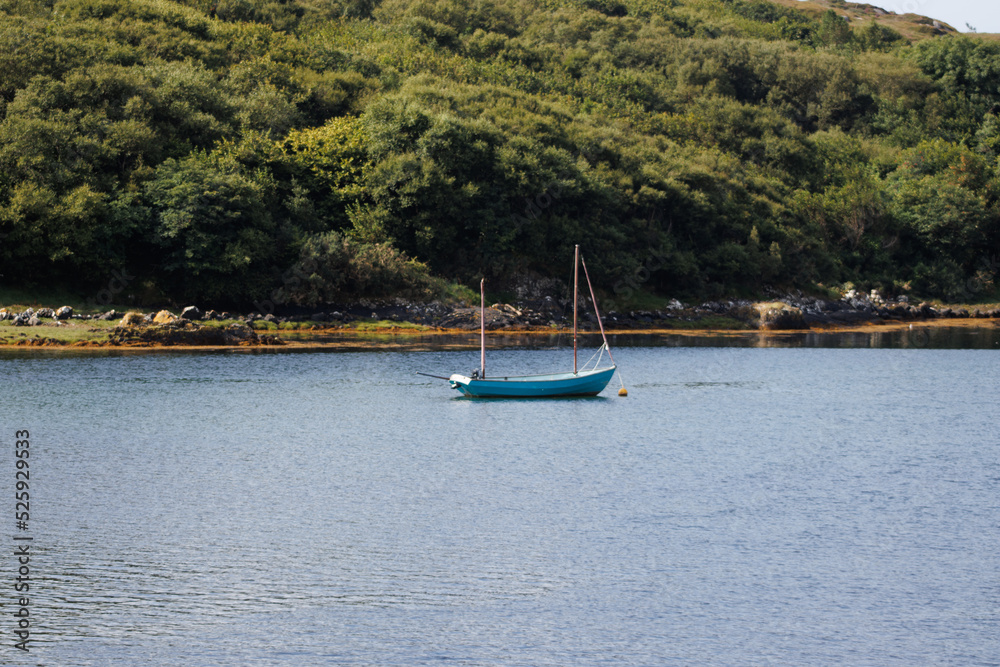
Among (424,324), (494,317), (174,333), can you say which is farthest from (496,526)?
(494,317)

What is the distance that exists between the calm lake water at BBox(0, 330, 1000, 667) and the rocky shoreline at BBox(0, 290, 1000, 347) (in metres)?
15.9

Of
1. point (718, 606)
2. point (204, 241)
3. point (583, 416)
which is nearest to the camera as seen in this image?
point (718, 606)

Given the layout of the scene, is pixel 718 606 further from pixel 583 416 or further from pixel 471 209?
pixel 471 209

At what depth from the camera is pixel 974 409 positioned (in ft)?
160

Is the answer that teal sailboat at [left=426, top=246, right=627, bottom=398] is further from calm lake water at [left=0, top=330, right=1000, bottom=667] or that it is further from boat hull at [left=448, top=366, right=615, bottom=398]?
calm lake water at [left=0, top=330, right=1000, bottom=667]

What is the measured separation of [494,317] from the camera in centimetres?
8631

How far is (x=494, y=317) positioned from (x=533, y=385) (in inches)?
1462

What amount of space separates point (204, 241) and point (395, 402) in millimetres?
30453

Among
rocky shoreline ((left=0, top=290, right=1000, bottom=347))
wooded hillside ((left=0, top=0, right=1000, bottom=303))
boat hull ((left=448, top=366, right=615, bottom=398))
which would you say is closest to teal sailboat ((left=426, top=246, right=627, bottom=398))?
boat hull ((left=448, top=366, right=615, bottom=398))

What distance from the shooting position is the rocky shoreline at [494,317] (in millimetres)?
67500

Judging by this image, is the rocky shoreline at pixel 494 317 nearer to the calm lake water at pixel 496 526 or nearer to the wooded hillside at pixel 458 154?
the wooded hillside at pixel 458 154

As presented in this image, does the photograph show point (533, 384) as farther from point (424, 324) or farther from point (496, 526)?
point (424, 324)

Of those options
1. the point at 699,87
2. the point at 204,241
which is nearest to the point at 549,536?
the point at 204,241

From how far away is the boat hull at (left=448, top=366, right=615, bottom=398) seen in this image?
4897 centimetres
